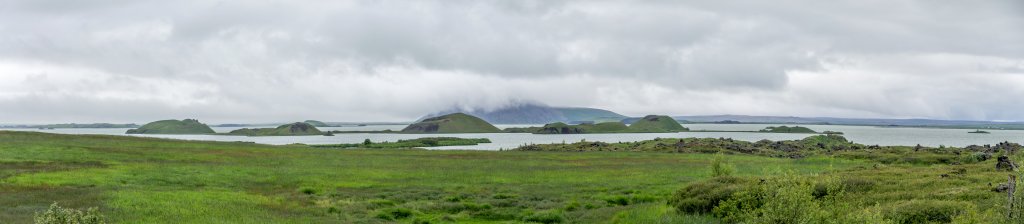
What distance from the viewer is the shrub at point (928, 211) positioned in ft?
71.2

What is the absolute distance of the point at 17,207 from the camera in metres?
31.0

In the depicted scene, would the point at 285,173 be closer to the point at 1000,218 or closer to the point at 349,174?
the point at 349,174

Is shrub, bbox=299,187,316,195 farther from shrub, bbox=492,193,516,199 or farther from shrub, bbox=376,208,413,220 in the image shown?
shrub, bbox=492,193,516,199

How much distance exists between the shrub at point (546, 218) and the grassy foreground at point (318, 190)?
Answer: 78 millimetres

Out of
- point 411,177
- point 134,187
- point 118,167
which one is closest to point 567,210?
point 411,177

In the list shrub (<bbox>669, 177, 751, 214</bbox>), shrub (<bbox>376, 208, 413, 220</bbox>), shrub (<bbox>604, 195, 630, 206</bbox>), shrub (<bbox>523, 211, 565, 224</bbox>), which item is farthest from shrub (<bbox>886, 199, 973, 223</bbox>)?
shrub (<bbox>376, 208, 413, 220</bbox>)

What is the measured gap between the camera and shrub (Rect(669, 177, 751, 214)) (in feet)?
97.0

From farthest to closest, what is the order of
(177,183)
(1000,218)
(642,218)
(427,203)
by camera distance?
(177,183), (427,203), (642,218), (1000,218)

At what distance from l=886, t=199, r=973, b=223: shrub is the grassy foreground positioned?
5.28 m

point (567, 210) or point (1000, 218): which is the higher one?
point (1000, 218)

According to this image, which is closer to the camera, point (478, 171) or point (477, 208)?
point (477, 208)

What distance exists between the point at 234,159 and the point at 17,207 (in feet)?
154

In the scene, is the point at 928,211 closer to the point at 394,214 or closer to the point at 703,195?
the point at 703,195

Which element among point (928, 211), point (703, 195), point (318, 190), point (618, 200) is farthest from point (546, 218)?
point (318, 190)
